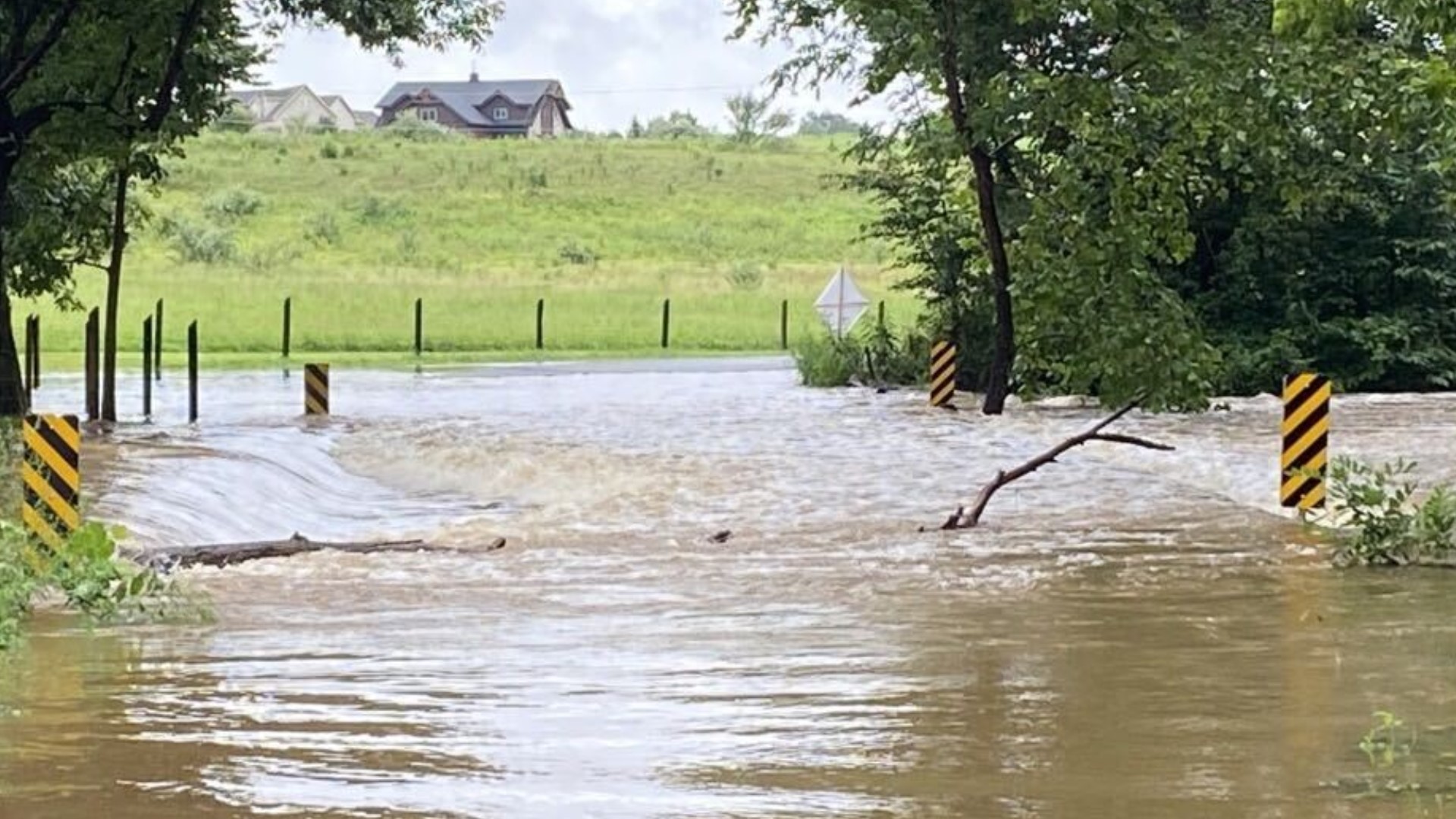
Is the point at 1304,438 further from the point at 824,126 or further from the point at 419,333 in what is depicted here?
the point at 824,126

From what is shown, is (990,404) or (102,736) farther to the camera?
(990,404)

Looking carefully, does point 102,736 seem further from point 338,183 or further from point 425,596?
point 338,183

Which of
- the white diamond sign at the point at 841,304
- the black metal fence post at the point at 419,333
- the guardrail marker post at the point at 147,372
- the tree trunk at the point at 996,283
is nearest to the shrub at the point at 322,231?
the black metal fence post at the point at 419,333

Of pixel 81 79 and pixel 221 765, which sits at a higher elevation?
pixel 81 79

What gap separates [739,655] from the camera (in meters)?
10.5

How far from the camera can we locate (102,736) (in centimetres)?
840

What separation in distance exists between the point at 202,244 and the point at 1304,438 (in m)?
56.0

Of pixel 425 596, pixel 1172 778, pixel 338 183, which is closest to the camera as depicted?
pixel 1172 778

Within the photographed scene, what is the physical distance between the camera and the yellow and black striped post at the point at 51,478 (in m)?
13.7

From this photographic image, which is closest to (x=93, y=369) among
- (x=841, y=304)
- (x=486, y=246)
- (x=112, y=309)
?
(x=112, y=309)

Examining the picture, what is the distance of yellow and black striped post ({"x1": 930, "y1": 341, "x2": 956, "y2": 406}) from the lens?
30.9 meters

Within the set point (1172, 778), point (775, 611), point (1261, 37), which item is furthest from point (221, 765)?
point (1261, 37)

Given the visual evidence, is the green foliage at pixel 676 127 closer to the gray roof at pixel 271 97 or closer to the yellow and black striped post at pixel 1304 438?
the gray roof at pixel 271 97

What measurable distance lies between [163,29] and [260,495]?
23.4 feet
